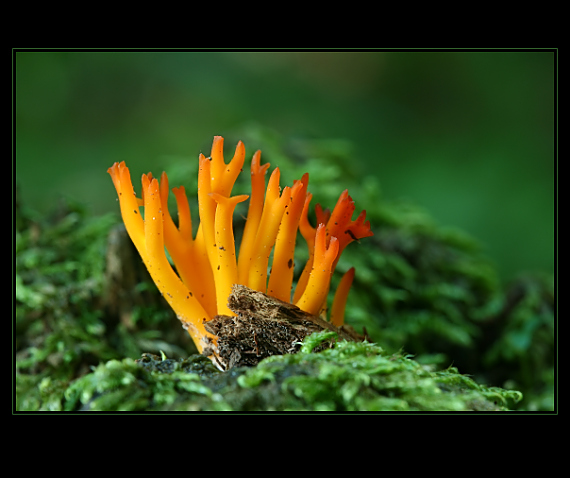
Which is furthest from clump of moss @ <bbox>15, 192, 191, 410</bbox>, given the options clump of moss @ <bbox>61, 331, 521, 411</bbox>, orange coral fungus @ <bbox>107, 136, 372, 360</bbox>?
clump of moss @ <bbox>61, 331, 521, 411</bbox>

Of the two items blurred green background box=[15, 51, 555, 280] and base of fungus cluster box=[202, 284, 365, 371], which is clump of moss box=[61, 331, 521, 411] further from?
blurred green background box=[15, 51, 555, 280]

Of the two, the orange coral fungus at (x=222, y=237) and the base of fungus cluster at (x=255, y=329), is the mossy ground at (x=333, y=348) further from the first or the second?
the orange coral fungus at (x=222, y=237)

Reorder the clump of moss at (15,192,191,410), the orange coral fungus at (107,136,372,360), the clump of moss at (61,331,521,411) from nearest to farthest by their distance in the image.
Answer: the clump of moss at (61,331,521,411) < the orange coral fungus at (107,136,372,360) < the clump of moss at (15,192,191,410)

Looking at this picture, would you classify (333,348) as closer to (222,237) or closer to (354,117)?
(222,237)

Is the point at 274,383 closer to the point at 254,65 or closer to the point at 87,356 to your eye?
the point at 87,356

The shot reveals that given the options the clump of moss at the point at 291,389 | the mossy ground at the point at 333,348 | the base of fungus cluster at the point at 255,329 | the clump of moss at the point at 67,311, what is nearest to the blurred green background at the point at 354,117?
the mossy ground at the point at 333,348
